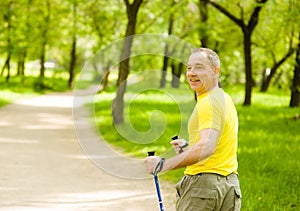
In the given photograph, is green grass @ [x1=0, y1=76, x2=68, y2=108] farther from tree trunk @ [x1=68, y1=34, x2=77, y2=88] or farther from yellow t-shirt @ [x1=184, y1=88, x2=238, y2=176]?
yellow t-shirt @ [x1=184, y1=88, x2=238, y2=176]

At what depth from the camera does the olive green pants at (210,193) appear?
3234 millimetres

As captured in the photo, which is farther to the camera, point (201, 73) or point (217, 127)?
point (201, 73)

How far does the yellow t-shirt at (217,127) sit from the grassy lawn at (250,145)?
473 mm

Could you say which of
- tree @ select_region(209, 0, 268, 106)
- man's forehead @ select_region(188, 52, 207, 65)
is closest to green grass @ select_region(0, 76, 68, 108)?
tree @ select_region(209, 0, 268, 106)

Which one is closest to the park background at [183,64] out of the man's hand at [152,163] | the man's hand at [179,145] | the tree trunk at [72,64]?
Answer: the tree trunk at [72,64]

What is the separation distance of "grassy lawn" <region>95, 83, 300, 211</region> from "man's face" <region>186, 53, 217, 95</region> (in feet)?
1.67

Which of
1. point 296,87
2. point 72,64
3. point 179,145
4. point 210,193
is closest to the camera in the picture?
point 210,193

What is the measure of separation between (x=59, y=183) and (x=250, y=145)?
498 cm

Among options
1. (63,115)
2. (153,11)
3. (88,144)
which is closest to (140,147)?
(88,144)

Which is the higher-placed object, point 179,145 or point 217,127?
point 217,127

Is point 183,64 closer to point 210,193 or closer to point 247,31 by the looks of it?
point 210,193

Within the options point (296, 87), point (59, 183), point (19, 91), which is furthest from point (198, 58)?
point (19, 91)

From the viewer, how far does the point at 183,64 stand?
15.1 ft

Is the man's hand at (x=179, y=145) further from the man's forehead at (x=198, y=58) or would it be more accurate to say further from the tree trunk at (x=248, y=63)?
the tree trunk at (x=248, y=63)
